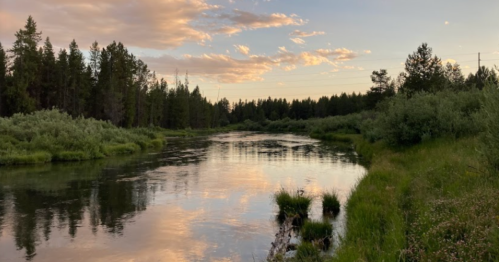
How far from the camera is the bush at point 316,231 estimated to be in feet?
37.3

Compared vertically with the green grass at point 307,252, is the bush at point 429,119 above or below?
above

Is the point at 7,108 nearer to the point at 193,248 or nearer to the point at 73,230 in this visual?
the point at 73,230

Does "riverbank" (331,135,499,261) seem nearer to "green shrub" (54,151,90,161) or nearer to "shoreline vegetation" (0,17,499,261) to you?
"shoreline vegetation" (0,17,499,261)

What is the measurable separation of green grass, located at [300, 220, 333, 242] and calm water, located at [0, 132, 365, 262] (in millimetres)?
960

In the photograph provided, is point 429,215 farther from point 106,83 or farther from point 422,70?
point 106,83

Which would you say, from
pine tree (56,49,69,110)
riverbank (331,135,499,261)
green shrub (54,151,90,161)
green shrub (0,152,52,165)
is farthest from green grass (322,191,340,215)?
pine tree (56,49,69,110)

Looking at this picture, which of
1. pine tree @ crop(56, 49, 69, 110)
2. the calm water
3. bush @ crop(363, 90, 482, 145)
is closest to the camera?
the calm water

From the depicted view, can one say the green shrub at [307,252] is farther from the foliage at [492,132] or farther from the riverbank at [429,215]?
the foliage at [492,132]

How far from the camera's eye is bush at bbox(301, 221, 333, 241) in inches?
448

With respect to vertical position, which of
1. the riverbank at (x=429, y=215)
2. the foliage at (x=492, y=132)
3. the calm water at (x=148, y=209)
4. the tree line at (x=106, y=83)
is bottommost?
the calm water at (x=148, y=209)

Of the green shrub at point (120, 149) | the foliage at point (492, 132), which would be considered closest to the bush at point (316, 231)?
the foliage at point (492, 132)

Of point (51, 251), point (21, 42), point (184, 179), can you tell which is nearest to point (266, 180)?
point (184, 179)

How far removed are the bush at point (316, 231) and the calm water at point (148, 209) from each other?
959mm

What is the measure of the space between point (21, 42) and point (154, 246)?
2403 inches
